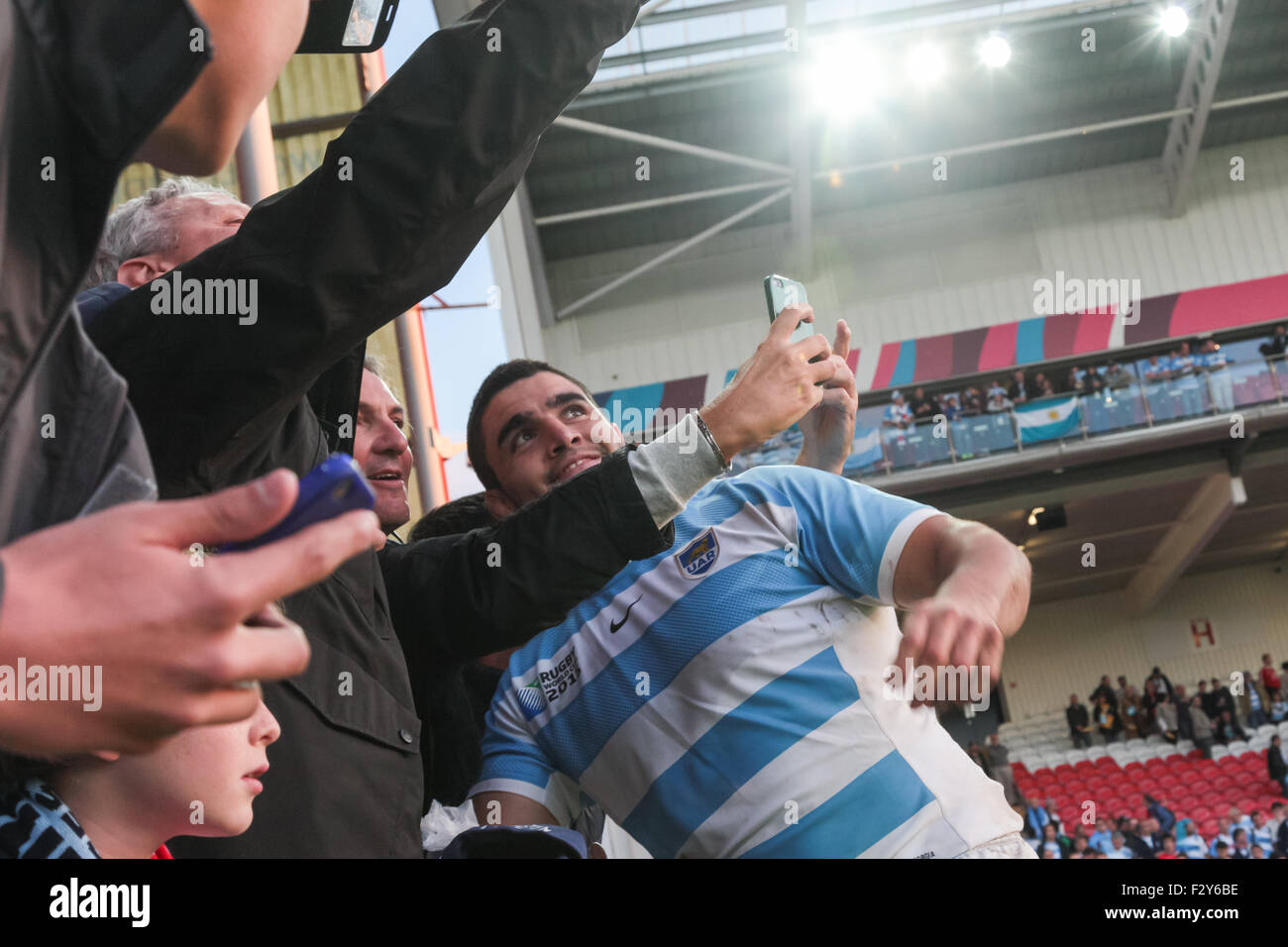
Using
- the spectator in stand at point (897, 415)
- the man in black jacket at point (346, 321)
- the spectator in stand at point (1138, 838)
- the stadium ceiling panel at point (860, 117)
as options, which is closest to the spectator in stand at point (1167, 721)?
the spectator in stand at point (1138, 838)

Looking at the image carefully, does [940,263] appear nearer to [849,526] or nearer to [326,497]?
[849,526]

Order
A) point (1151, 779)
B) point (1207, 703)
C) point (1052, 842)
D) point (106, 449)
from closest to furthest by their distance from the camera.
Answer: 1. point (106, 449)
2. point (1052, 842)
3. point (1151, 779)
4. point (1207, 703)

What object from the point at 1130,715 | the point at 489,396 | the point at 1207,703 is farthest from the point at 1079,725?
the point at 489,396

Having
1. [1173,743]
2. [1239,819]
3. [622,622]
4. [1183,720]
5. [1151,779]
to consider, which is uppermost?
[622,622]

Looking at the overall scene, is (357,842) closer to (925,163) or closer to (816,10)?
(816,10)

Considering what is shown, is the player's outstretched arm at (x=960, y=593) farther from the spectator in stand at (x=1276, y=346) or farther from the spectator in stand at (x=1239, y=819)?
the spectator in stand at (x=1276, y=346)

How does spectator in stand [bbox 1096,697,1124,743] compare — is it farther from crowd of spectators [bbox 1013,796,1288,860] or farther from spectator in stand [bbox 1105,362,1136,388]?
spectator in stand [bbox 1105,362,1136,388]

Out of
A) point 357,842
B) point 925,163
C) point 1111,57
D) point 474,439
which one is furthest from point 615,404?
point 357,842

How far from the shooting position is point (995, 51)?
14.5 m

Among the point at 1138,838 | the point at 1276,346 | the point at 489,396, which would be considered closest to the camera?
the point at 489,396

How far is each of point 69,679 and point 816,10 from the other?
15811 mm

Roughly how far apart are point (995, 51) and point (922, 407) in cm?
475

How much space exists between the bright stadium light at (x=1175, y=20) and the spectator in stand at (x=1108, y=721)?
9395 mm

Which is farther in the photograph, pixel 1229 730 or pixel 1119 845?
pixel 1229 730
